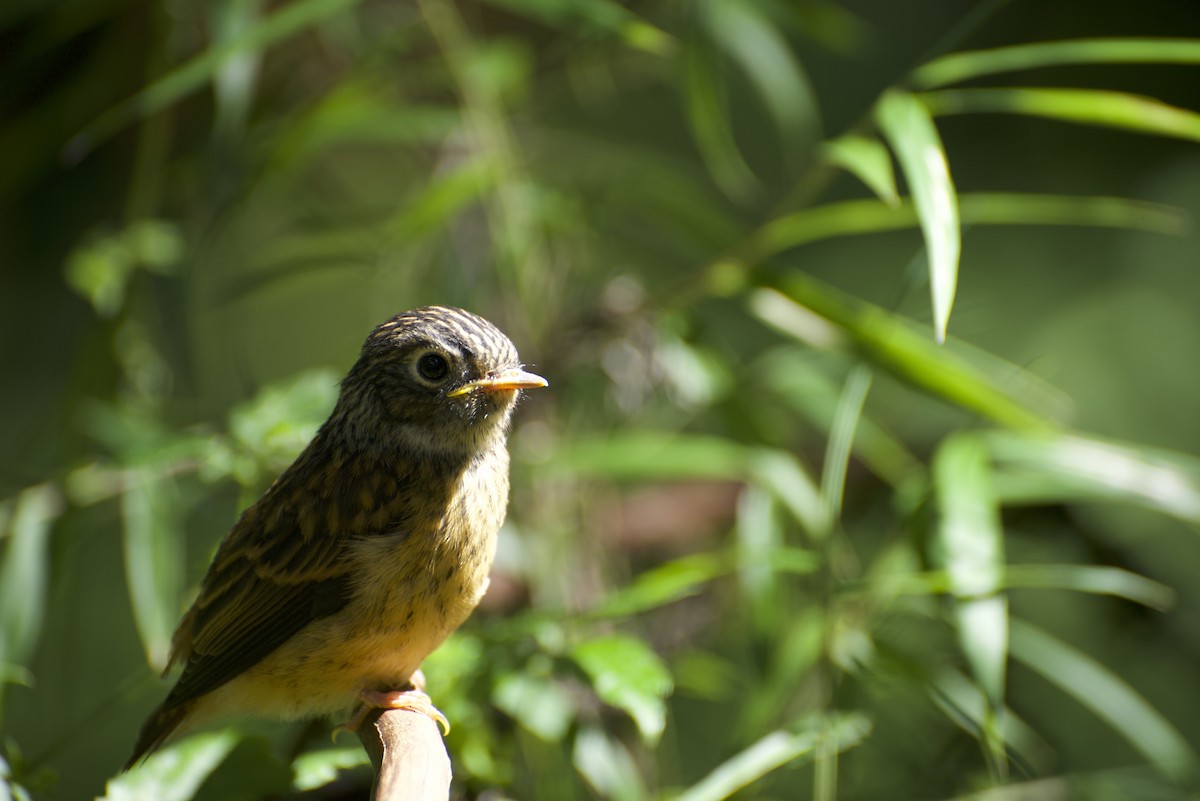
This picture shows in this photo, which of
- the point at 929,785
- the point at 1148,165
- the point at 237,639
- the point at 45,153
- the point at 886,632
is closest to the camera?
the point at 237,639

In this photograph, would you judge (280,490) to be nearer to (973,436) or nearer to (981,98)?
(973,436)

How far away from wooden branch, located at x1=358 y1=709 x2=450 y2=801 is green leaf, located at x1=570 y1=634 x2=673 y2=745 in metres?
0.33

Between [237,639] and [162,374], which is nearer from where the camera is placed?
[237,639]

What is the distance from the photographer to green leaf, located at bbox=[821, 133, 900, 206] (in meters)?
2.50

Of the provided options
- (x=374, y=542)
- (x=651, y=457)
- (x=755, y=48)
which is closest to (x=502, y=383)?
(x=374, y=542)

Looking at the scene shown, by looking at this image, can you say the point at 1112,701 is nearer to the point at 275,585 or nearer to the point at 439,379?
the point at 439,379

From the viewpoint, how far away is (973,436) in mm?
3115

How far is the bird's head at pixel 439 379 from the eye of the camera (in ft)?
8.21

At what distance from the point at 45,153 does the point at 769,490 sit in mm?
2505

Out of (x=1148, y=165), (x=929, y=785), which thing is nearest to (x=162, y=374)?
(x=929, y=785)

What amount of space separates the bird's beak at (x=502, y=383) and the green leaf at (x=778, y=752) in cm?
94

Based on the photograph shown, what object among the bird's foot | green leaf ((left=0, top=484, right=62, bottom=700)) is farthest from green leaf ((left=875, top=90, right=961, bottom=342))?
green leaf ((left=0, top=484, right=62, bottom=700))

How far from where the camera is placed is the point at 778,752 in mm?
2697

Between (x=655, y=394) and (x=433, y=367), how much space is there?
1.43m
